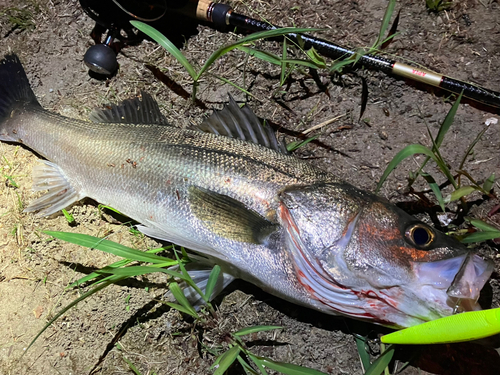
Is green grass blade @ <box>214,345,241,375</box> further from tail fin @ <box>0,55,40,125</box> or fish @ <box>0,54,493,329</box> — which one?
tail fin @ <box>0,55,40,125</box>

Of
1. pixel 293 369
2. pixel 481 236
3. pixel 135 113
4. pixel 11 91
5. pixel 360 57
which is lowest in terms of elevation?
pixel 293 369

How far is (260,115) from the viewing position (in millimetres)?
2703

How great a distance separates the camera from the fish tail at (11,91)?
2654mm

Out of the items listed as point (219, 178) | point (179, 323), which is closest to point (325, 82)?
point (219, 178)

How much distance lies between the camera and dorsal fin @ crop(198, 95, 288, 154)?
7.34ft

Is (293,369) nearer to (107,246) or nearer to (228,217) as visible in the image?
(228,217)

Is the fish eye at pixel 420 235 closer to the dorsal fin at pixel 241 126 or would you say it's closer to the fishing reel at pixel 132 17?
the dorsal fin at pixel 241 126

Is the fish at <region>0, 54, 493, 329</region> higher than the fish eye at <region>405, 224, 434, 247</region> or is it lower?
lower

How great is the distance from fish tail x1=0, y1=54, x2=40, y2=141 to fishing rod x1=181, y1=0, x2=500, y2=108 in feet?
4.67

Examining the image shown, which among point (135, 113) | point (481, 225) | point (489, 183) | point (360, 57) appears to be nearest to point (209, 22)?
point (135, 113)

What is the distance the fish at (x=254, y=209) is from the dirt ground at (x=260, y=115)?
0.34m

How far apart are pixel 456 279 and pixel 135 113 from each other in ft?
7.11

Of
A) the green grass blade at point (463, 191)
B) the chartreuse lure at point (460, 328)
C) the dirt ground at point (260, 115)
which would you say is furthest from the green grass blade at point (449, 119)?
the chartreuse lure at point (460, 328)

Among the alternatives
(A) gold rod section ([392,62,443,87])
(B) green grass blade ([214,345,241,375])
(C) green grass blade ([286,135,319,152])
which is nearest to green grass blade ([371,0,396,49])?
(A) gold rod section ([392,62,443,87])
